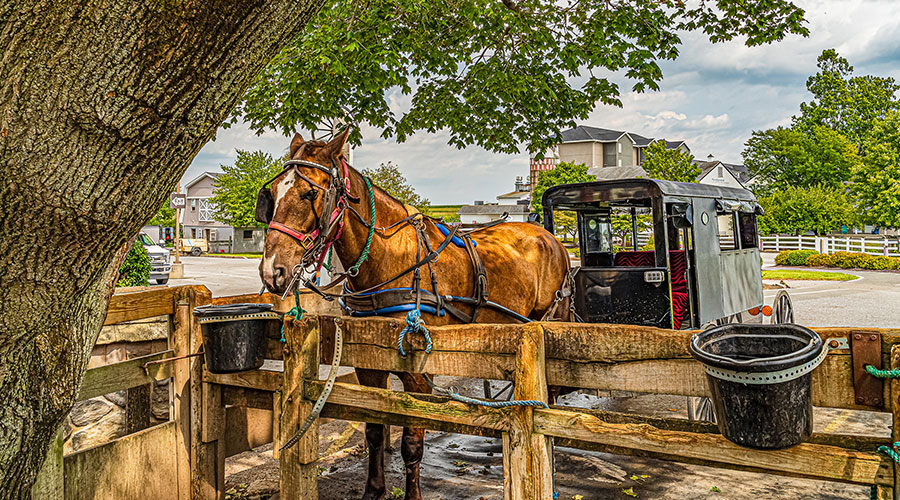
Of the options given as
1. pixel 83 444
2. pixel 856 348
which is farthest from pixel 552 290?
pixel 83 444

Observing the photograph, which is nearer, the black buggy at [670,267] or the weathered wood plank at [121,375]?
the weathered wood plank at [121,375]

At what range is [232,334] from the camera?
367 centimetres

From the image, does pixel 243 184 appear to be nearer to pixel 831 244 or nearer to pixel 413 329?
pixel 831 244

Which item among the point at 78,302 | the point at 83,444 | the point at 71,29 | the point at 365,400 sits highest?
the point at 71,29

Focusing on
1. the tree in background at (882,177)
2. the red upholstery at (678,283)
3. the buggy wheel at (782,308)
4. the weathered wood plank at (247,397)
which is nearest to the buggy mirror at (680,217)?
the red upholstery at (678,283)

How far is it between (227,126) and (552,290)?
6.24 m

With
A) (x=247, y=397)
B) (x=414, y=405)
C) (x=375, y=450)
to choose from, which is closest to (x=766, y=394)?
(x=414, y=405)

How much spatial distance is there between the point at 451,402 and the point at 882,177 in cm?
4385

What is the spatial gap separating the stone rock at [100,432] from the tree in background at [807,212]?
147 ft

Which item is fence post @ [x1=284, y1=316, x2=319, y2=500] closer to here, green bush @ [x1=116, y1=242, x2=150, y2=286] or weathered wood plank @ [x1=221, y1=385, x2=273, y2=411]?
weathered wood plank @ [x1=221, y1=385, x2=273, y2=411]

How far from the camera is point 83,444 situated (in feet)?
14.3

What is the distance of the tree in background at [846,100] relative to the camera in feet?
172

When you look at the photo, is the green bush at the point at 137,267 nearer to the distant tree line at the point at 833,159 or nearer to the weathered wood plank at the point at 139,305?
the weathered wood plank at the point at 139,305

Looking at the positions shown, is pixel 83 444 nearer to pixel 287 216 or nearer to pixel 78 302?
pixel 287 216
